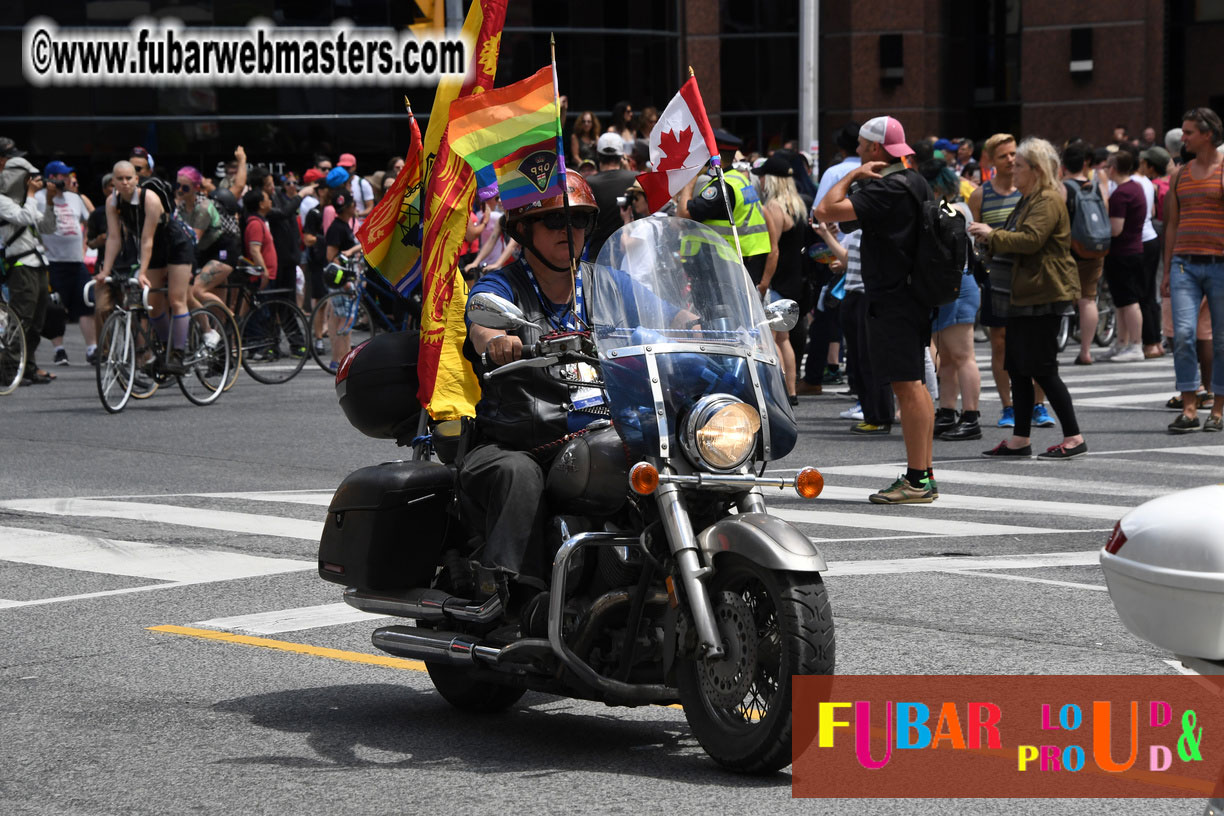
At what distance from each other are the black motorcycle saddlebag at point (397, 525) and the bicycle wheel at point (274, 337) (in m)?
12.7

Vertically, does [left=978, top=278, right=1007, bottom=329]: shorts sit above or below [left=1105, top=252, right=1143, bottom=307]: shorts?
below

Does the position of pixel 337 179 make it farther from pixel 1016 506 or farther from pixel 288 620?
pixel 288 620

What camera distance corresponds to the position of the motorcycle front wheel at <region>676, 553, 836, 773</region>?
15.3ft

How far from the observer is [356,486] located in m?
5.99

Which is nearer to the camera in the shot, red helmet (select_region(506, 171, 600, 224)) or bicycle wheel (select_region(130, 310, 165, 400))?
red helmet (select_region(506, 171, 600, 224))

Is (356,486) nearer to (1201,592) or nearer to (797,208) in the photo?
(1201,592)

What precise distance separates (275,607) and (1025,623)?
304 cm

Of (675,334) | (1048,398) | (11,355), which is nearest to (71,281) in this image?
(11,355)

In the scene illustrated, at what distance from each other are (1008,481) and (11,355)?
10148mm

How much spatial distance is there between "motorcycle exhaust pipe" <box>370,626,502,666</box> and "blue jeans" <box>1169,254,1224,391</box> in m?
8.63

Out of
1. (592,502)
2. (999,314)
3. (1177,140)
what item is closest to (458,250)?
(592,502)

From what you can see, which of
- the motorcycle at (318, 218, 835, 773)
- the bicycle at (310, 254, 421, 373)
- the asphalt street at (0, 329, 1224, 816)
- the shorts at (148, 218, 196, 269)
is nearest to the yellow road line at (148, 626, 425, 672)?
the asphalt street at (0, 329, 1224, 816)

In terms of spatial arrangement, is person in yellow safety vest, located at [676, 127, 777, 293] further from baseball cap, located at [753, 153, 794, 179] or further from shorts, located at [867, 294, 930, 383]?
shorts, located at [867, 294, 930, 383]

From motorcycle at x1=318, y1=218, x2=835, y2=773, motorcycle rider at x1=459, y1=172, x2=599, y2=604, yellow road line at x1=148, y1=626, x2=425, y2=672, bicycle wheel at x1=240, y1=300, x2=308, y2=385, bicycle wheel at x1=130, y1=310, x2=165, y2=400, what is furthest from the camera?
bicycle wheel at x1=240, y1=300, x2=308, y2=385
